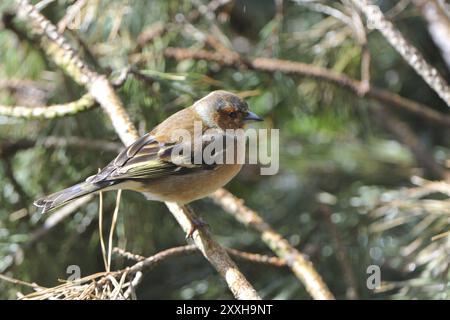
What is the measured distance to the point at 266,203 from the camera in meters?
4.28

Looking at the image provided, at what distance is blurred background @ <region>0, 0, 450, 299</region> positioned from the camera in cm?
357

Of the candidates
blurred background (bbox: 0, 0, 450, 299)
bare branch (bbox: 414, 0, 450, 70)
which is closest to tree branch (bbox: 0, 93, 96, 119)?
blurred background (bbox: 0, 0, 450, 299)

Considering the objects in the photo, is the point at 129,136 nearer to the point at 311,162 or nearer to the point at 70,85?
the point at 70,85

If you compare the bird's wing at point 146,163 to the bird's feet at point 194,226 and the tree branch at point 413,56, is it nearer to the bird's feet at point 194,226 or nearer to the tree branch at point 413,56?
the bird's feet at point 194,226

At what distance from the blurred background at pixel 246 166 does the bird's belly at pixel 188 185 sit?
33 cm

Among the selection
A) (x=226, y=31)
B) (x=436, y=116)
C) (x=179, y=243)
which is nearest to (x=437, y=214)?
(x=436, y=116)

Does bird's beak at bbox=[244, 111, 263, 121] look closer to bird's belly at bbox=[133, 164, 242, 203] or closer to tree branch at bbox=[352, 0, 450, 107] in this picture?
bird's belly at bbox=[133, 164, 242, 203]

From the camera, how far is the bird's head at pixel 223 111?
3695 mm

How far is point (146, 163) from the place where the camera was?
3.40 metres

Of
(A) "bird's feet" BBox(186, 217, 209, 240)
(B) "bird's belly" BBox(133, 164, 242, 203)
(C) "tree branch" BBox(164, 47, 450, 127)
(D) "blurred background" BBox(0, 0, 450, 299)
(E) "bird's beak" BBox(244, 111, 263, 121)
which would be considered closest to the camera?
(A) "bird's feet" BBox(186, 217, 209, 240)

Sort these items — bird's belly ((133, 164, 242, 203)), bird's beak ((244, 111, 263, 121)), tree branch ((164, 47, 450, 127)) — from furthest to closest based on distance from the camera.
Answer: bird's beak ((244, 111, 263, 121)), tree branch ((164, 47, 450, 127)), bird's belly ((133, 164, 242, 203))

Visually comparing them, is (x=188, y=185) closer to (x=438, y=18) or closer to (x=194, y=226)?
(x=194, y=226)

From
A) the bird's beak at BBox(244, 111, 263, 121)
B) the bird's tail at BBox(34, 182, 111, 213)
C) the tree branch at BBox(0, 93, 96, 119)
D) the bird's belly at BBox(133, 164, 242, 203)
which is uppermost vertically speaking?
the tree branch at BBox(0, 93, 96, 119)

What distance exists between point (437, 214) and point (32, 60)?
103 inches
